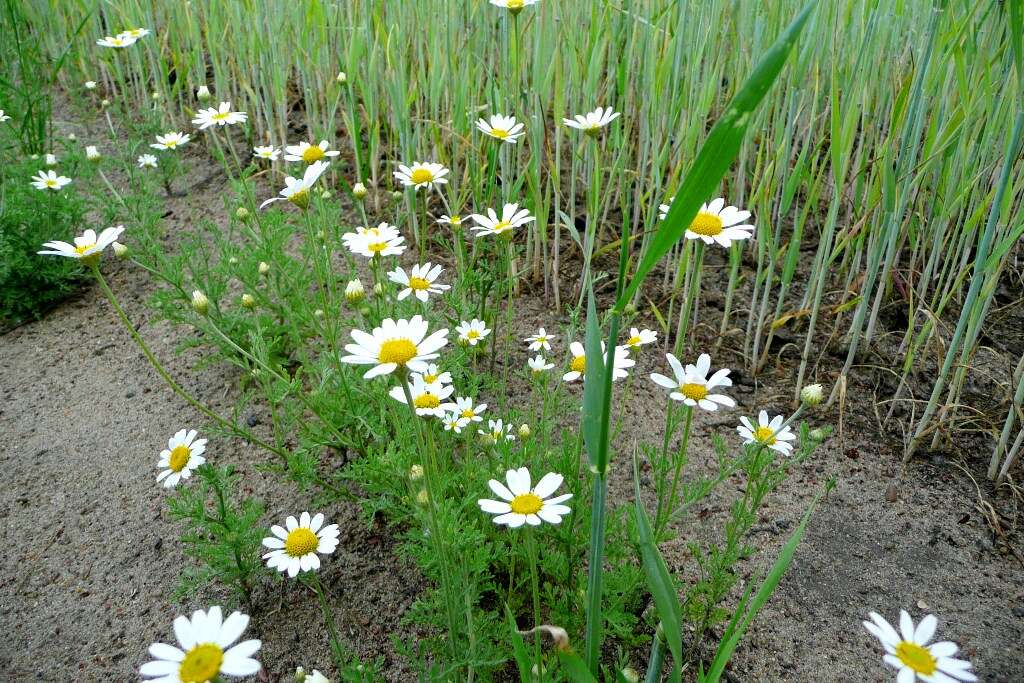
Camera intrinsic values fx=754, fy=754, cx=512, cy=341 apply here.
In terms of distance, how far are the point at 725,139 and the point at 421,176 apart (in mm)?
1132

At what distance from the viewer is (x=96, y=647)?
4.37 feet

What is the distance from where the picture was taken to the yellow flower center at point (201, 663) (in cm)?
75

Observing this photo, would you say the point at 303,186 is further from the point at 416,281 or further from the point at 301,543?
the point at 301,543

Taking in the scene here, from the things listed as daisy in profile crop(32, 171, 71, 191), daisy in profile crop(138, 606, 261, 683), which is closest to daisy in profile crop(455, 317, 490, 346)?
daisy in profile crop(138, 606, 261, 683)

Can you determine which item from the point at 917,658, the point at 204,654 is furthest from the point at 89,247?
the point at 917,658

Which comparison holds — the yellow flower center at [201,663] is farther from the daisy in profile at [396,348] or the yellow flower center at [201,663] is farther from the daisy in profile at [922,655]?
the daisy in profile at [922,655]

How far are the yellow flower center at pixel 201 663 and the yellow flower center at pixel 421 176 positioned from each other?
1070 millimetres

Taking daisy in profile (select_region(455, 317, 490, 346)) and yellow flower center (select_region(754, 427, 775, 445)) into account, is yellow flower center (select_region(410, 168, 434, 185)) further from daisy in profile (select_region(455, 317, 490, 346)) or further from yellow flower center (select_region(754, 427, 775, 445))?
yellow flower center (select_region(754, 427, 775, 445))

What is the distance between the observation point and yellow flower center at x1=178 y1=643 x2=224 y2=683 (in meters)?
0.75

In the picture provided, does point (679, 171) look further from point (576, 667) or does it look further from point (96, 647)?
point (96, 647)

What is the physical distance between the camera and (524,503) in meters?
1.03

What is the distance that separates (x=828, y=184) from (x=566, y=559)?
1781 millimetres

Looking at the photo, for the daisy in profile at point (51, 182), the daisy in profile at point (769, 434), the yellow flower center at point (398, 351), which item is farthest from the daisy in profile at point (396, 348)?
the daisy in profile at point (51, 182)

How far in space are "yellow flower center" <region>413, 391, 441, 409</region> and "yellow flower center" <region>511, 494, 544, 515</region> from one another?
19cm
